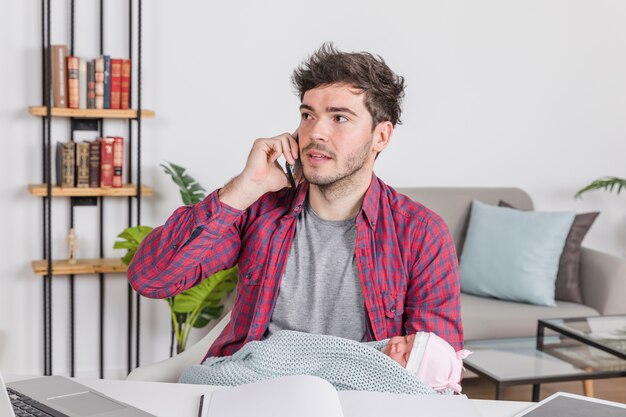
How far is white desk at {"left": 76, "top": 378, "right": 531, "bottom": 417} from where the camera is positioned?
43.7 inches

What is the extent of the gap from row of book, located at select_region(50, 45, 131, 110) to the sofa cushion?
1.62 meters

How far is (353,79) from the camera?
1.76 m

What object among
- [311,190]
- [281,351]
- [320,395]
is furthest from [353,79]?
[320,395]

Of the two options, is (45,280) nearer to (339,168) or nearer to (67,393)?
(339,168)

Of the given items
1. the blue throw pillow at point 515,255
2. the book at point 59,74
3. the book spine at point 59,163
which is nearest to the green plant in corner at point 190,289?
the book spine at point 59,163

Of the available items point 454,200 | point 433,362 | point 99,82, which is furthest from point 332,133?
point 454,200

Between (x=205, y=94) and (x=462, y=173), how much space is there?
129 centimetres

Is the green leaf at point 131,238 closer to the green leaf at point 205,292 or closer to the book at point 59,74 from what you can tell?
the green leaf at point 205,292

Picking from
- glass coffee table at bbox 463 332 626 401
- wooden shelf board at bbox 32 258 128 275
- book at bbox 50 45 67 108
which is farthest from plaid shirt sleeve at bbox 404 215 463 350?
book at bbox 50 45 67 108

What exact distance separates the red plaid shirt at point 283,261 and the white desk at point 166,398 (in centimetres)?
48

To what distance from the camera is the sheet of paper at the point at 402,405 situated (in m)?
1.10

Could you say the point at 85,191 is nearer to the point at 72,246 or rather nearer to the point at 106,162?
the point at 106,162

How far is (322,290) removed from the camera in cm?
172

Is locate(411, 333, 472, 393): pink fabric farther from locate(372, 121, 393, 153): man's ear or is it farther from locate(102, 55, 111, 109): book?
locate(102, 55, 111, 109): book
